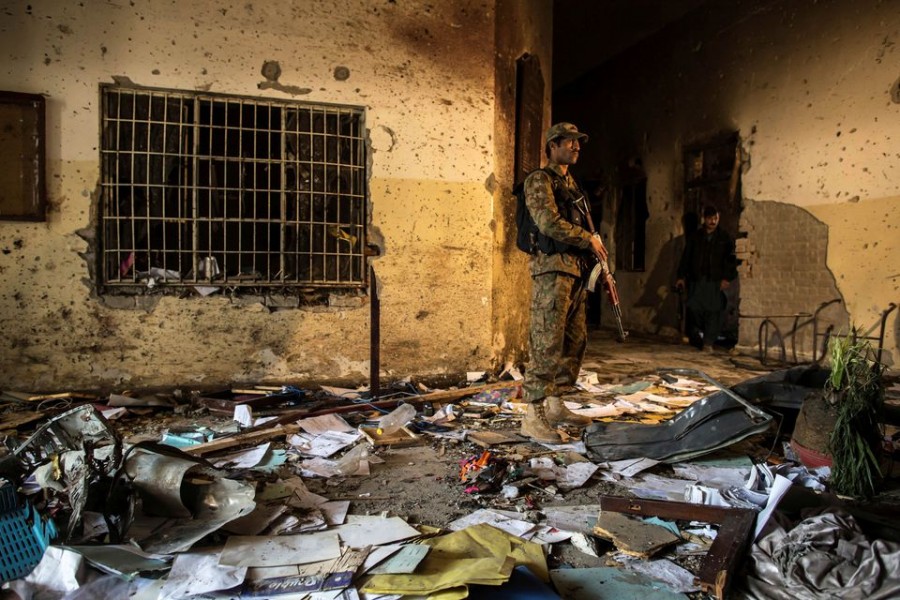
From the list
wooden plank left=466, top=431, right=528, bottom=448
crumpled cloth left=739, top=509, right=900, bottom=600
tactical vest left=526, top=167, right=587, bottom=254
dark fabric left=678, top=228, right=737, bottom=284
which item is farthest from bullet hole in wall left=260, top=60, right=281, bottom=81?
dark fabric left=678, top=228, right=737, bottom=284

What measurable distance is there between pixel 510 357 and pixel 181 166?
3285 millimetres

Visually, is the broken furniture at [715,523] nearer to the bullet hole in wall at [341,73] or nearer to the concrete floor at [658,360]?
the concrete floor at [658,360]

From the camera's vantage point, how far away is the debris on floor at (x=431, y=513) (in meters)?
1.76

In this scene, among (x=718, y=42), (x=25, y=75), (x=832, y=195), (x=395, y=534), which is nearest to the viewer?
(x=395, y=534)

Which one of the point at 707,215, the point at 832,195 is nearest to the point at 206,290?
the point at 707,215

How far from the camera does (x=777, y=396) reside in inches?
126

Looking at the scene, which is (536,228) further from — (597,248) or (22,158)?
(22,158)

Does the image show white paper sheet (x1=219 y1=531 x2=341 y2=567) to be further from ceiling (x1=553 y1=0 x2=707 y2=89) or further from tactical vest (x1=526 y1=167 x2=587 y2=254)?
ceiling (x1=553 y1=0 x2=707 y2=89)

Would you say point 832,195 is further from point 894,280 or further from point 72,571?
point 72,571

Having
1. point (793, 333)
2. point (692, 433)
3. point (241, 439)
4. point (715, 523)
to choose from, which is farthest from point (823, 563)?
point (793, 333)

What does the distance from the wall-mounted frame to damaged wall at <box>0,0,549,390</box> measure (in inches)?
2.6

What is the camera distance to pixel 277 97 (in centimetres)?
459

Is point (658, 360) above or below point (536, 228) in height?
below

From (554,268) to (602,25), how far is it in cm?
649
